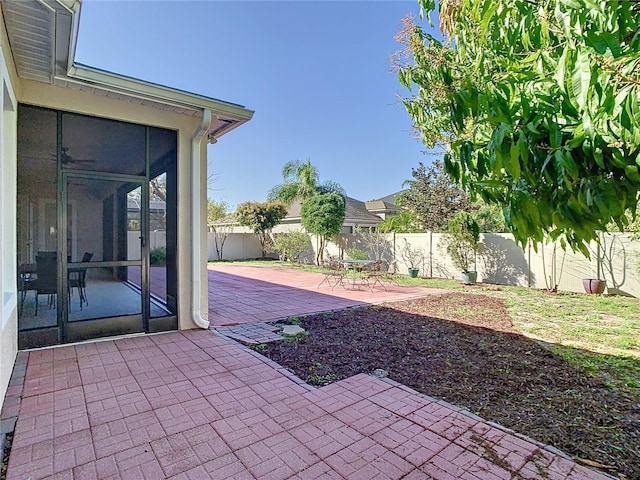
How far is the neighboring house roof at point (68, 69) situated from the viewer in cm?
297

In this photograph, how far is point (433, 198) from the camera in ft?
56.3

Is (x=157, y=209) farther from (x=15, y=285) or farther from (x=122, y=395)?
(x=122, y=395)

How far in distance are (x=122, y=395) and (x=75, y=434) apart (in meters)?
0.65

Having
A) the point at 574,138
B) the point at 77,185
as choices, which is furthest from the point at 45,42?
the point at 574,138

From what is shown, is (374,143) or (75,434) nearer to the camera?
(75,434)

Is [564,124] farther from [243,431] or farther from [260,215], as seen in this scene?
[260,215]

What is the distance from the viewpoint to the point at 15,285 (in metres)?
4.12

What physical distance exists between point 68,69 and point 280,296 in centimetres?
634

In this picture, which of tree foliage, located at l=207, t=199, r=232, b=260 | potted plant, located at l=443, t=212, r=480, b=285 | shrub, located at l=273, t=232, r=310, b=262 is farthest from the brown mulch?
tree foliage, located at l=207, t=199, r=232, b=260

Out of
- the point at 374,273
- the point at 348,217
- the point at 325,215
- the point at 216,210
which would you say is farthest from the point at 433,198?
the point at 216,210

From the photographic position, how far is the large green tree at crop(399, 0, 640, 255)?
3.86 feet

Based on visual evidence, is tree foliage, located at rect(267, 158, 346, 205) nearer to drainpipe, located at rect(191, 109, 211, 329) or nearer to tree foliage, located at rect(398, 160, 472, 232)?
tree foliage, located at rect(398, 160, 472, 232)

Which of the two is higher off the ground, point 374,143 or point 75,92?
point 374,143

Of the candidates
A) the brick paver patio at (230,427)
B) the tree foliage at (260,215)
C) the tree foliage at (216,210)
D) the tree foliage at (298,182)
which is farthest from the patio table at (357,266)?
the tree foliage at (216,210)
